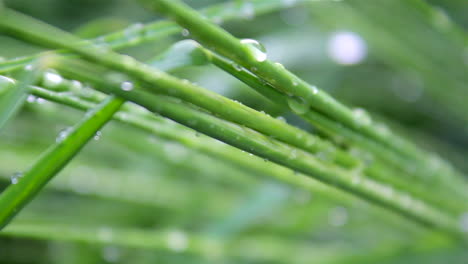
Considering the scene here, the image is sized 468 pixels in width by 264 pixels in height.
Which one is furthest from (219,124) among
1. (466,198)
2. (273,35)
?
(273,35)

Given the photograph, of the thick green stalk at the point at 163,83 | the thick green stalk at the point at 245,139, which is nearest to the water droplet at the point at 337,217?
the thick green stalk at the point at 245,139

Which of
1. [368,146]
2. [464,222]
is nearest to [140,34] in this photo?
[368,146]

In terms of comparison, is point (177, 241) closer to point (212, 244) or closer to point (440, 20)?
point (212, 244)

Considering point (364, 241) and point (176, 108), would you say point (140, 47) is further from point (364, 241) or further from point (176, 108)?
point (176, 108)

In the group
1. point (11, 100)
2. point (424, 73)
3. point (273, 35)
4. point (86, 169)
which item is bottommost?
point (11, 100)

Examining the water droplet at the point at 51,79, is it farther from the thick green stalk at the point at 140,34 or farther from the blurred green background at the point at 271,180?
the blurred green background at the point at 271,180

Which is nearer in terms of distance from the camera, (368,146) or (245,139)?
(245,139)
